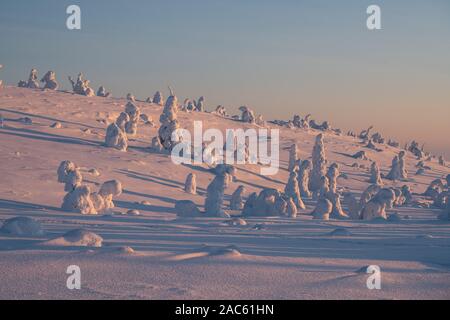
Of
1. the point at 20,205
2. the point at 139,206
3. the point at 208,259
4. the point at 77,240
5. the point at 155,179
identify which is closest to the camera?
the point at 208,259

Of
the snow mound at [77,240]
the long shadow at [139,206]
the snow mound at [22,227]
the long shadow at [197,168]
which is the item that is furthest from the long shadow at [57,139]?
the snow mound at [77,240]

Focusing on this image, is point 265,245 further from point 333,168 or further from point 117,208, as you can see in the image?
point 333,168

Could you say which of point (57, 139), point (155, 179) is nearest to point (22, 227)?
point (155, 179)

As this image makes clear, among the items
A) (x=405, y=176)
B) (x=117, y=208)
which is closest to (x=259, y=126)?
(x=405, y=176)

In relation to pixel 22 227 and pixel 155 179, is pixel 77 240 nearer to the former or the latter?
pixel 22 227

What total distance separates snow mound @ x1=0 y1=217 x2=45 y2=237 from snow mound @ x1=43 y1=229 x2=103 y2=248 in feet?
4.61

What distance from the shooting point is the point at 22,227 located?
8.67 metres

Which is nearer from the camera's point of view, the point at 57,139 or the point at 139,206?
the point at 139,206

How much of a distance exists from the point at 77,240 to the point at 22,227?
5.97 ft

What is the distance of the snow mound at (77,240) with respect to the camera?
23.7ft

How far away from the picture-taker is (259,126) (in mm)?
68438

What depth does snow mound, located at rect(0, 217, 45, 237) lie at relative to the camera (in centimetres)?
858

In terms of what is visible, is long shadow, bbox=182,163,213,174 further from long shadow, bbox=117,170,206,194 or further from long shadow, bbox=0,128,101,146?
long shadow, bbox=0,128,101,146
